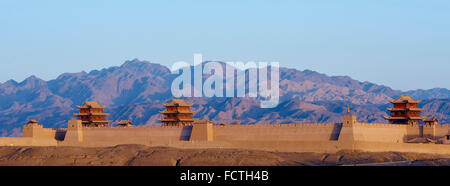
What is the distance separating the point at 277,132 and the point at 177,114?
2656cm

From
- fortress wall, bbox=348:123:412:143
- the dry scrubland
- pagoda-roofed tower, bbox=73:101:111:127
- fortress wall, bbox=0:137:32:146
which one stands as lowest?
the dry scrubland

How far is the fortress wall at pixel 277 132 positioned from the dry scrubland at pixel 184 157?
4.30 metres

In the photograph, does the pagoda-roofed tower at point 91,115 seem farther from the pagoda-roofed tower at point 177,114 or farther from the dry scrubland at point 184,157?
the dry scrubland at point 184,157

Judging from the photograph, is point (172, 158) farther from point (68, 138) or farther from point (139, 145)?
point (68, 138)

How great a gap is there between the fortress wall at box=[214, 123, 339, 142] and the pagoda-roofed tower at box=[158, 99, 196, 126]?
17.2 metres

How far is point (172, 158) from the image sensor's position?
353 ft

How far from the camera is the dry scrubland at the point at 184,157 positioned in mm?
103500

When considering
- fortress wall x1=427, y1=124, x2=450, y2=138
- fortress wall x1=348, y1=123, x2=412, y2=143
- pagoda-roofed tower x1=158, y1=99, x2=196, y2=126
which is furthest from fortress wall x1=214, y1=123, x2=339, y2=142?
fortress wall x1=427, y1=124, x2=450, y2=138

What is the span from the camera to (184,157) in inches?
4235

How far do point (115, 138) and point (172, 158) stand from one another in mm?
21293

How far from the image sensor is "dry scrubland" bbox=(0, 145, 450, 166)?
103500mm

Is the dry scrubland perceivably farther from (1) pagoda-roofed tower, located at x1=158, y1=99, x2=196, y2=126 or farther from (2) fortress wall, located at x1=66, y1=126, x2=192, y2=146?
(1) pagoda-roofed tower, located at x1=158, y1=99, x2=196, y2=126

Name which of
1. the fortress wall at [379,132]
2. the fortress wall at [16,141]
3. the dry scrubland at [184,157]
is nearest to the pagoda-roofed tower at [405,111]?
the fortress wall at [379,132]
